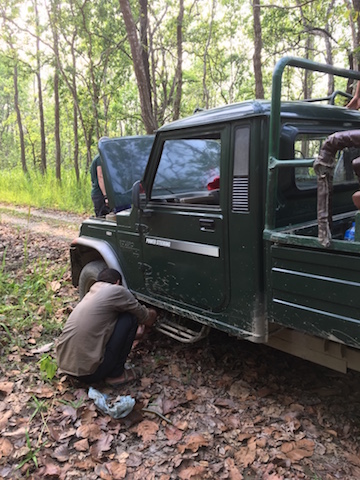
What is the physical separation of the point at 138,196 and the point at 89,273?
1.34 metres

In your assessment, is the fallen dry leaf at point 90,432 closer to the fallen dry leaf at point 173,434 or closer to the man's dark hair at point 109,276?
the fallen dry leaf at point 173,434

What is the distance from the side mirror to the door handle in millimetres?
679

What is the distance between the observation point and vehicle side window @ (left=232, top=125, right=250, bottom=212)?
8.32ft

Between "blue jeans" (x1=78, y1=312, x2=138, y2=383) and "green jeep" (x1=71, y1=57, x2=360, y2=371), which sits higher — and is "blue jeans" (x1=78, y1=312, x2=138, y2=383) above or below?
below

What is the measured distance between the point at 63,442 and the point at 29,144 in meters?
29.9

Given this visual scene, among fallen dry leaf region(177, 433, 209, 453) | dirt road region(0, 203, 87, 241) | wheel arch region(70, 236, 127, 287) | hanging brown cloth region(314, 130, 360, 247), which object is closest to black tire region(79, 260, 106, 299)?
wheel arch region(70, 236, 127, 287)

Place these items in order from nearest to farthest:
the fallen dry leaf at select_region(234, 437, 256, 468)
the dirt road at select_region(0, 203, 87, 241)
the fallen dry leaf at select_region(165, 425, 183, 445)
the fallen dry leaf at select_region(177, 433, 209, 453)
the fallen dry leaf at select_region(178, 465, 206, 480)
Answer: the fallen dry leaf at select_region(178, 465, 206, 480) < the fallen dry leaf at select_region(234, 437, 256, 468) < the fallen dry leaf at select_region(177, 433, 209, 453) < the fallen dry leaf at select_region(165, 425, 183, 445) < the dirt road at select_region(0, 203, 87, 241)

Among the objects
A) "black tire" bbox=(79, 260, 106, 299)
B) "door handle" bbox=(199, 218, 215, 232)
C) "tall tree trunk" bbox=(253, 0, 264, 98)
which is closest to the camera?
"door handle" bbox=(199, 218, 215, 232)

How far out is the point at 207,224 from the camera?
283 centimetres

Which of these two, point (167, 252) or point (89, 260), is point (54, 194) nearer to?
point (89, 260)

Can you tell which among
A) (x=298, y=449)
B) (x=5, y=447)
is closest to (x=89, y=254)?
(x=5, y=447)

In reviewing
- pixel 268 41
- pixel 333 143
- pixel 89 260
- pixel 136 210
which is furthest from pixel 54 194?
pixel 333 143

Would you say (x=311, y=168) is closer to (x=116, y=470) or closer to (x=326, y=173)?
(x=326, y=173)

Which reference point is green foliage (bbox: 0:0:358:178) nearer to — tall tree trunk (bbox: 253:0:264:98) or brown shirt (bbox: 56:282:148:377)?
tall tree trunk (bbox: 253:0:264:98)
